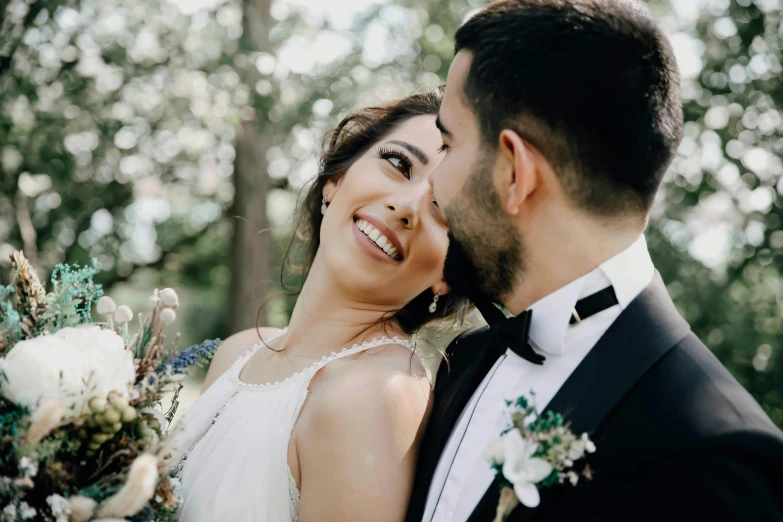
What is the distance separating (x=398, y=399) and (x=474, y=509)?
600 mm

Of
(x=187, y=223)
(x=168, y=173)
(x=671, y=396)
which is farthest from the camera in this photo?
(x=187, y=223)

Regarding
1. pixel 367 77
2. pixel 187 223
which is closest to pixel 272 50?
pixel 367 77

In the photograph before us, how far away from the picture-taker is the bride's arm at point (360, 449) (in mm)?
2367

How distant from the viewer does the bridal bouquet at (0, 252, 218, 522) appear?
182 cm

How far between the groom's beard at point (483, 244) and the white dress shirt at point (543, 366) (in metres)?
0.16

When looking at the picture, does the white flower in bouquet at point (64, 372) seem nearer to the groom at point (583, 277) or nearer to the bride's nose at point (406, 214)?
the groom at point (583, 277)

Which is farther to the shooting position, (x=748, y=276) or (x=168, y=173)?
(x=168, y=173)

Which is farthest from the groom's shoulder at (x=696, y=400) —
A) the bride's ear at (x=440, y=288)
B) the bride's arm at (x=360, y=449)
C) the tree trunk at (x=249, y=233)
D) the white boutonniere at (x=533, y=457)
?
the tree trunk at (x=249, y=233)

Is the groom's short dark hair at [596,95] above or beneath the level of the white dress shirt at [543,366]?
above

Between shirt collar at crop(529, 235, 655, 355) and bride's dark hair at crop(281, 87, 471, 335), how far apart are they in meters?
1.21

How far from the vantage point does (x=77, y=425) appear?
1899 millimetres

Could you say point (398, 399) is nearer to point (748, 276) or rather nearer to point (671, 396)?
point (671, 396)

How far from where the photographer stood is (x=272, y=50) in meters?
8.41

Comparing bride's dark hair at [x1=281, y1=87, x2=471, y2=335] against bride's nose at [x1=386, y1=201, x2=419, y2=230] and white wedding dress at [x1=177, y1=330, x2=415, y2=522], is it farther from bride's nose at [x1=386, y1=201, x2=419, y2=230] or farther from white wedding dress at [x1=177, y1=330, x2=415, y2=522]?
bride's nose at [x1=386, y1=201, x2=419, y2=230]
